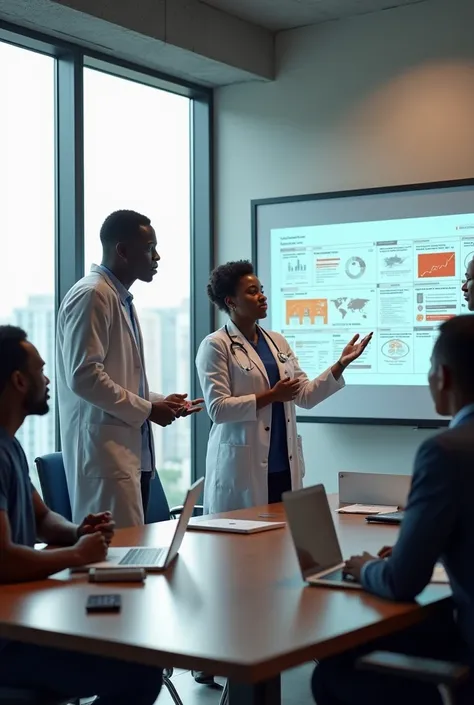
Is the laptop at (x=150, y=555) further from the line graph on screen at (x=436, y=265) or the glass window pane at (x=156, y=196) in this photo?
the line graph on screen at (x=436, y=265)

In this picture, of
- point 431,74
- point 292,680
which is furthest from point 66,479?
point 431,74

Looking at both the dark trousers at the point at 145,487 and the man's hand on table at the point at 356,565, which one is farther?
the dark trousers at the point at 145,487

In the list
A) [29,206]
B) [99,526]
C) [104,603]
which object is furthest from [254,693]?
[29,206]

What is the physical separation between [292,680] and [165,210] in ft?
9.04

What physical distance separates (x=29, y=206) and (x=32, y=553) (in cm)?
276

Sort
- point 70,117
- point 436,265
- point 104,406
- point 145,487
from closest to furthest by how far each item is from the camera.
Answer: point 104,406 → point 145,487 → point 70,117 → point 436,265

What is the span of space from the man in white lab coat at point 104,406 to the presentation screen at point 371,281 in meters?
1.88

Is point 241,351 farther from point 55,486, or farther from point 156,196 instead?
point 156,196

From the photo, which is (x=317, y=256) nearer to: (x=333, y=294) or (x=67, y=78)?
(x=333, y=294)

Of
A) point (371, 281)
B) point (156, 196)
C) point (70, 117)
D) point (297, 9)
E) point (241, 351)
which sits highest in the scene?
point (297, 9)

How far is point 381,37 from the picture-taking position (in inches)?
210

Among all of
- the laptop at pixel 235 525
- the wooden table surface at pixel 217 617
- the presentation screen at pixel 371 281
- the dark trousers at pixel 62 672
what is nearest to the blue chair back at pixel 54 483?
the laptop at pixel 235 525

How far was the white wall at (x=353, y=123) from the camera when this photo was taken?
5145 millimetres

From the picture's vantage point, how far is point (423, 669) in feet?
5.85
